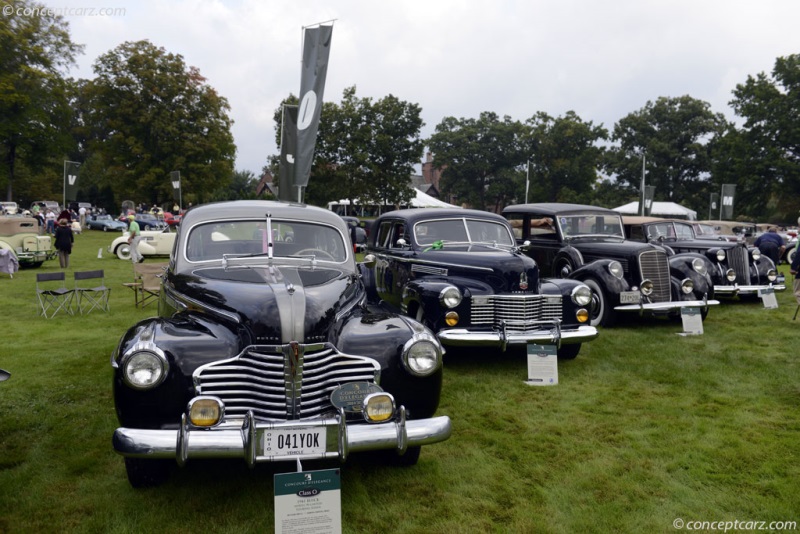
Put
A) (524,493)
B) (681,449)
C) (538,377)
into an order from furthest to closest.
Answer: (538,377)
(681,449)
(524,493)

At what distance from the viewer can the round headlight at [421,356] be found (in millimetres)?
3863

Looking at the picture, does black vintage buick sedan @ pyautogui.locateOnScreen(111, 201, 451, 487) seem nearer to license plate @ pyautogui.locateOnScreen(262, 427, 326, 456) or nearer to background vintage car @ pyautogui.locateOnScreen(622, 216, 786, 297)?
license plate @ pyautogui.locateOnScreen(262, 427, 326, 456)

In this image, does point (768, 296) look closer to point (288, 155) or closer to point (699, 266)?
point (699, 266)

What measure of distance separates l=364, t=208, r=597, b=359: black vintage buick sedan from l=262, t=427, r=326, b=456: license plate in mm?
3366

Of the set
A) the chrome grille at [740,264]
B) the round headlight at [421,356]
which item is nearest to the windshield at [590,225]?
the chrome grille at [740,264]

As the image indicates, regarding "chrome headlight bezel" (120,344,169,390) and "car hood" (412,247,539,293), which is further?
"car hood" (412,247,539,293)

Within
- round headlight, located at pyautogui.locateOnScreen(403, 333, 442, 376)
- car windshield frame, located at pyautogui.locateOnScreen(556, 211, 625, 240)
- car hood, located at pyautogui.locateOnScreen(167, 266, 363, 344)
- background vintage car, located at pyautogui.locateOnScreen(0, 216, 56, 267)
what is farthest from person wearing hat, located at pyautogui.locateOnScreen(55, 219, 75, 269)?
round headlight, located at pyautogui.locateOnScreen(403, 333, 442, 376)

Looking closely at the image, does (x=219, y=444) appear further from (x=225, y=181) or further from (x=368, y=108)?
(x=225, y=181)

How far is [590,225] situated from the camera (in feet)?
35.3

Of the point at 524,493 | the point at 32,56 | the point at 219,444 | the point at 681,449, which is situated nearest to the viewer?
the point at 219,444

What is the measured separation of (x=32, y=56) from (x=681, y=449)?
144 feet

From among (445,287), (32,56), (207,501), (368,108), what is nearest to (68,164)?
(32,56)

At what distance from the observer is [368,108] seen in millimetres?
40125

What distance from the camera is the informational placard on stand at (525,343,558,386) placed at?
6.44m
